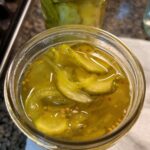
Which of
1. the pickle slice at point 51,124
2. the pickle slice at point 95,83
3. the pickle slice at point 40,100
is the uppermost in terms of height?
the pickle slice at point 95,83

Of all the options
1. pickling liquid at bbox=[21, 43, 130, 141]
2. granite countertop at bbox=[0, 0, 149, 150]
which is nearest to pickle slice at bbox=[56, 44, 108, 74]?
pickling liquid at bbox=[21, 43, 130, 141]

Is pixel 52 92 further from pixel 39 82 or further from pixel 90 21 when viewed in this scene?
pixel 90 21

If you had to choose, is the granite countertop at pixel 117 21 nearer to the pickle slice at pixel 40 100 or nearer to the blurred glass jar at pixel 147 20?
the blurred glass jar at pixel 147 20

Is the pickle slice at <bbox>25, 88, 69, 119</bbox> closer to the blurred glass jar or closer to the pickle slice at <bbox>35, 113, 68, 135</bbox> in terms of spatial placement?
the pickle slice at <bbox>35, 113, 68, 135</bbox>

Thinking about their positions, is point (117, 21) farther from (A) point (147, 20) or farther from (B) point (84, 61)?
(B) point (84, 61)

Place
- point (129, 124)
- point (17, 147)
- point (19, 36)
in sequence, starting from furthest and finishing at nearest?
1. point (19, 36)
2. point (17, 147)
3. point (129, 124)

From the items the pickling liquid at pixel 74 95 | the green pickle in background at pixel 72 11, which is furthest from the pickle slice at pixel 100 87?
the green pickle in background at pixel 72 11

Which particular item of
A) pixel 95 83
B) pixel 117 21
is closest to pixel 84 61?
pixel 95 83

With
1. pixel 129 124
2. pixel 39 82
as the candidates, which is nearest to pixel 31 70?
pixel 39 82
